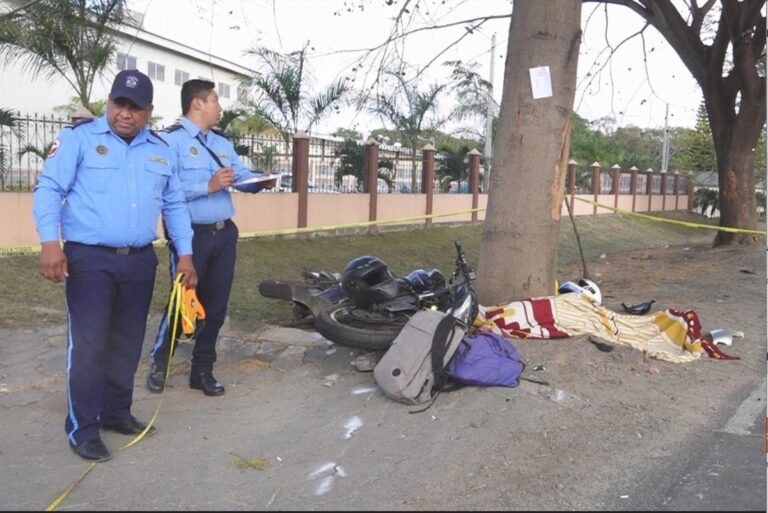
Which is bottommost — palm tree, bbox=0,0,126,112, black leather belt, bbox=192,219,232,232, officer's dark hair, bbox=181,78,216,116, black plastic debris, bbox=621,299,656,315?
black plastic debris, bbox=621,299,656,315

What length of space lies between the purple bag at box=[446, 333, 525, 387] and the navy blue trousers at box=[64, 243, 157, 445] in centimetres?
193

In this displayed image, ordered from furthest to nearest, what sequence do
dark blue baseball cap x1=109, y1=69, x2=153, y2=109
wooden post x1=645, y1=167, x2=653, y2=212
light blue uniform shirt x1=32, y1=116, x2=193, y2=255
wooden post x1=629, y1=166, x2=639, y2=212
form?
wooden post x1=645, y1=167, x2=653, y2=212 → wooden post x1=629, y1=166, x2=639, y2=212 → dark blue baseball cap x1=109, y1=69, x2=153, y2=109 → light blue uniform shirt x1=32, y1=116, x2=193, y2=255

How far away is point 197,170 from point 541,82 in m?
2.91

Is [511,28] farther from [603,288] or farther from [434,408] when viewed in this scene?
[603,288]

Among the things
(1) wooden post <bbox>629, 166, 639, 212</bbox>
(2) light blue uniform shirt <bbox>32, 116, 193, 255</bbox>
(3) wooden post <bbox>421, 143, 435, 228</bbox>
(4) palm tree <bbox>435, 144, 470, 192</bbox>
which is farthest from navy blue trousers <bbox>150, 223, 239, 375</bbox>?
(1) wooden post <bbox>629, 166, 639, 212</bbox>

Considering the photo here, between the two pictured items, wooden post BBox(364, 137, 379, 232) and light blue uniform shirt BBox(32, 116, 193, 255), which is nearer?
light blue uniform shirt BBox(32, 116, 193, 255)

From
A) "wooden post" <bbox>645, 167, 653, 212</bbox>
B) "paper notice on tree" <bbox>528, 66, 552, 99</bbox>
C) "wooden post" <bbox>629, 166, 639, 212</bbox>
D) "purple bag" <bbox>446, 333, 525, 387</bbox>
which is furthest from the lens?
"wooden post" <bbox>645, 167, 653, 212</bbox>

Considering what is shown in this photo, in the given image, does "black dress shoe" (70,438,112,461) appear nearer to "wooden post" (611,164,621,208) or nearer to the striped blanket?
the striped blanket

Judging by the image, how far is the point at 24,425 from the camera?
164 inches

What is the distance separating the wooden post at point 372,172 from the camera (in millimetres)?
15273

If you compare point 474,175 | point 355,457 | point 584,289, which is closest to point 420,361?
point 355,457

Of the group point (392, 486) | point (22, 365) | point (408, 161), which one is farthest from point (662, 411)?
point (408, 161)

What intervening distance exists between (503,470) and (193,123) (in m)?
2.87

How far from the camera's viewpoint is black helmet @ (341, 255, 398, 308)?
5293 mm
